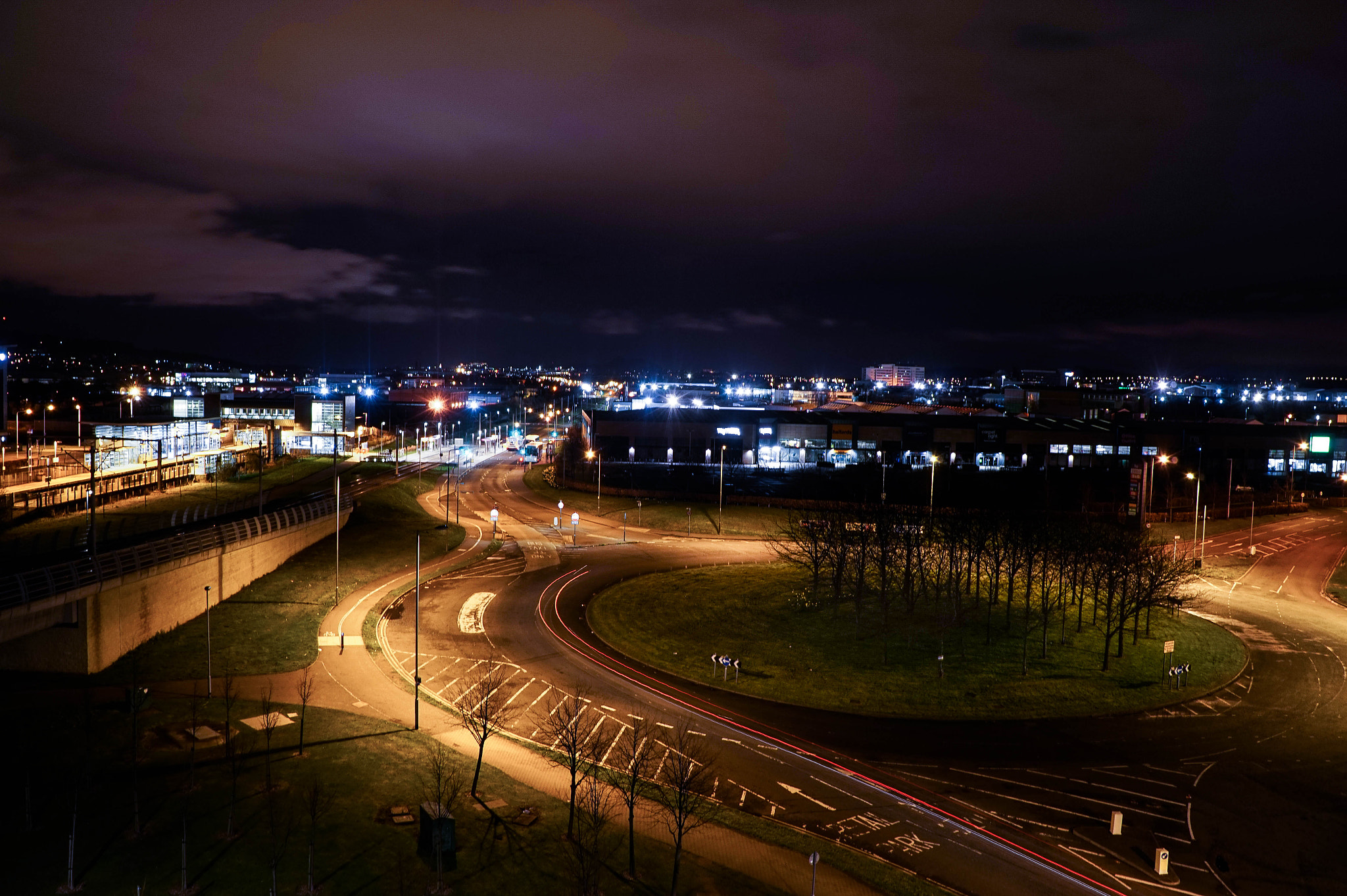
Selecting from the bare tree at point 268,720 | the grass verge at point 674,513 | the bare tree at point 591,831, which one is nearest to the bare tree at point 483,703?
the bare tree at point 591,831

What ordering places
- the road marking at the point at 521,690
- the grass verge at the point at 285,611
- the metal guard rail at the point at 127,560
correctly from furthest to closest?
1. the grass verge at the point at 285,611
2. the road marking at the point at 521,690
3. the metal guard rail at the point at 127,560

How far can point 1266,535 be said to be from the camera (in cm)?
7094

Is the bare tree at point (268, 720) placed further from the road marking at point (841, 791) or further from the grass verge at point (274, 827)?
the road marking at point (841, 791)

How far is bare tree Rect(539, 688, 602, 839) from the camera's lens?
24.1 meters

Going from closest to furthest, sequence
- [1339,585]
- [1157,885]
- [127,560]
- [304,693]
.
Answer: [1157,885], [304,693], [127,560], [1339,585]

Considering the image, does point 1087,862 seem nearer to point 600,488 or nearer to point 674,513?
point 674,513

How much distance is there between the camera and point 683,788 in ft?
67.6

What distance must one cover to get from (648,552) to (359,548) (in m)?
20.7

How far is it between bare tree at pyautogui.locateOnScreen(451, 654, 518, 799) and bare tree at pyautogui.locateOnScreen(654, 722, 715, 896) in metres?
5.70

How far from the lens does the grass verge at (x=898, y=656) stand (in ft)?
109

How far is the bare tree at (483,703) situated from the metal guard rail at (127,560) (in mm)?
15633

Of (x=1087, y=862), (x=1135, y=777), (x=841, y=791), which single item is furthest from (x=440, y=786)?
(x=1135, y=777)

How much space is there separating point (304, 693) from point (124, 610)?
1279cm

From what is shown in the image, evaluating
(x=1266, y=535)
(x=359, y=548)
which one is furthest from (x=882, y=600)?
(x=1266, y=535)
